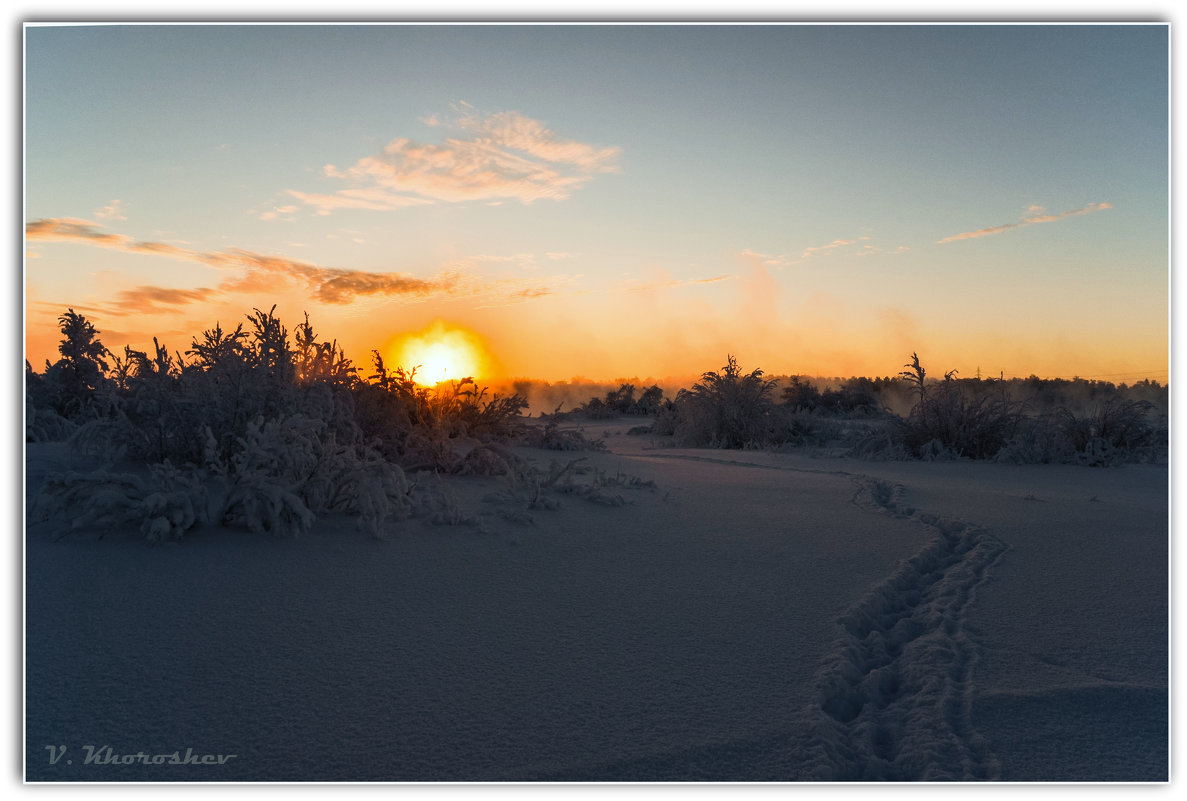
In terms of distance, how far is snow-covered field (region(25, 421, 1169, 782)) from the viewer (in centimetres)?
189

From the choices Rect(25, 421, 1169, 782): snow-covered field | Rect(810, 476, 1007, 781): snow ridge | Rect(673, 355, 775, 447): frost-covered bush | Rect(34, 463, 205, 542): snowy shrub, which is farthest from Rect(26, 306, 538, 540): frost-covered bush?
Rect(673, 355, 775, 447): frost-covered bush

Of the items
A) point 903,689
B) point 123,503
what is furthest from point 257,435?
point 903,689

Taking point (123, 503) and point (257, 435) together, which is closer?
point (123, 503)

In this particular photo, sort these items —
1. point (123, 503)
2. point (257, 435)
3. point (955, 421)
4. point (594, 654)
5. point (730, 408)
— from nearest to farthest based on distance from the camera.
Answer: point (594, 654)
point (123, 503)
point (257, 435)
point (955, 421)
point (730, 408)

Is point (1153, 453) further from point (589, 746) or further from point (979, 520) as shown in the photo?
point (589, 746)

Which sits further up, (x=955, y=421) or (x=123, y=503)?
(x=955, y=421)

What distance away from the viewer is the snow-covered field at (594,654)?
1.89 metres

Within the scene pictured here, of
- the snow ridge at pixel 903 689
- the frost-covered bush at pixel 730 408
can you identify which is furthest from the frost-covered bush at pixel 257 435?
the frost-covered bush at pixel 730 408

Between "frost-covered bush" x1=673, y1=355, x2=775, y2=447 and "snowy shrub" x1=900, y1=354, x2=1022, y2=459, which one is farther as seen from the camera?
"frost-covered bush" x1=673, y1=355, x2=775, y2=447

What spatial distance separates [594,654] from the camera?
2408 millimetres

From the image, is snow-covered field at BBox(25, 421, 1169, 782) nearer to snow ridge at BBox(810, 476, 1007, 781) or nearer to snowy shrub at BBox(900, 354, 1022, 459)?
snow ridge at BBox(810, 476, 1007, 781)

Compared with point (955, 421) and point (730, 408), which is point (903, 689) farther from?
point (730, 408)

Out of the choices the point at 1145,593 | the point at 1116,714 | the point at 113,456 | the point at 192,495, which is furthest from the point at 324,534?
the point at 1145,593

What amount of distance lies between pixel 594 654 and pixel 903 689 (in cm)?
95
